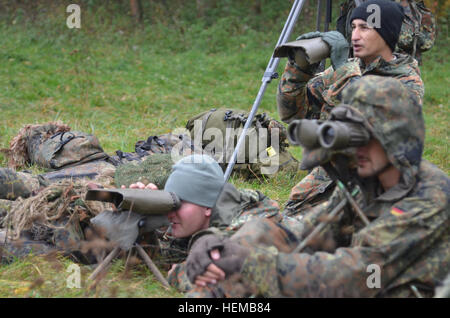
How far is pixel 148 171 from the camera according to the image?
4.14 m

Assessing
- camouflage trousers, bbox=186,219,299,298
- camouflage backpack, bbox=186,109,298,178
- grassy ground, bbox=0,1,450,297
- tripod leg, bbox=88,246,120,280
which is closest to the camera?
camouflage trousers, bbox=186,219,299,298

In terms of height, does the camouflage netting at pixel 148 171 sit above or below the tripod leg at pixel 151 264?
above

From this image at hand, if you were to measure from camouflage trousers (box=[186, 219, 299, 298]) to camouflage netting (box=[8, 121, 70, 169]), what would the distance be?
3151mm

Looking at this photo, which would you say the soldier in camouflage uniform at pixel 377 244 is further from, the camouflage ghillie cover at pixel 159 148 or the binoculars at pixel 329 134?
the camouflage ghillie cover at pixel 159 148

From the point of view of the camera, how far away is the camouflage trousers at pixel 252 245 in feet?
7.49

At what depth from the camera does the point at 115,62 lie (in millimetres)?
10500

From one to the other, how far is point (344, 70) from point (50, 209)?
1945mm

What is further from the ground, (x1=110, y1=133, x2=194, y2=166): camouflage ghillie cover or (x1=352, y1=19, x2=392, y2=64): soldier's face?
(x1=352, y1=19, x2=392, y2=64): soldier's face

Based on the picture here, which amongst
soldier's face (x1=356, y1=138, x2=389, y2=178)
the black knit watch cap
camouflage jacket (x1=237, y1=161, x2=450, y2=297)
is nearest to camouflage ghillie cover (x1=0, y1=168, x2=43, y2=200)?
→ camouflage jacket (x1=237, y1=161, x2=450, y2=297)

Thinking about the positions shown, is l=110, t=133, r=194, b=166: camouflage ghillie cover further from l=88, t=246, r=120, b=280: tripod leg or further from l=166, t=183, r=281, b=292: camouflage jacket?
l=88, t=246, r=120, b=280: tripod leg

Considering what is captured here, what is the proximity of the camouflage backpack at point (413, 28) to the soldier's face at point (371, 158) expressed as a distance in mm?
3060

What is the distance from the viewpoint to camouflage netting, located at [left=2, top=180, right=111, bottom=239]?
10.6ft

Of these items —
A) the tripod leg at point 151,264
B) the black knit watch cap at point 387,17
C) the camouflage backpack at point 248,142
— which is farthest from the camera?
the camouflage backpack at point 248,142

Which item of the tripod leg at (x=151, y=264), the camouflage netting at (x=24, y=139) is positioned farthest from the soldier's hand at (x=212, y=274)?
the camouflage netting at (x=24, y=139)
